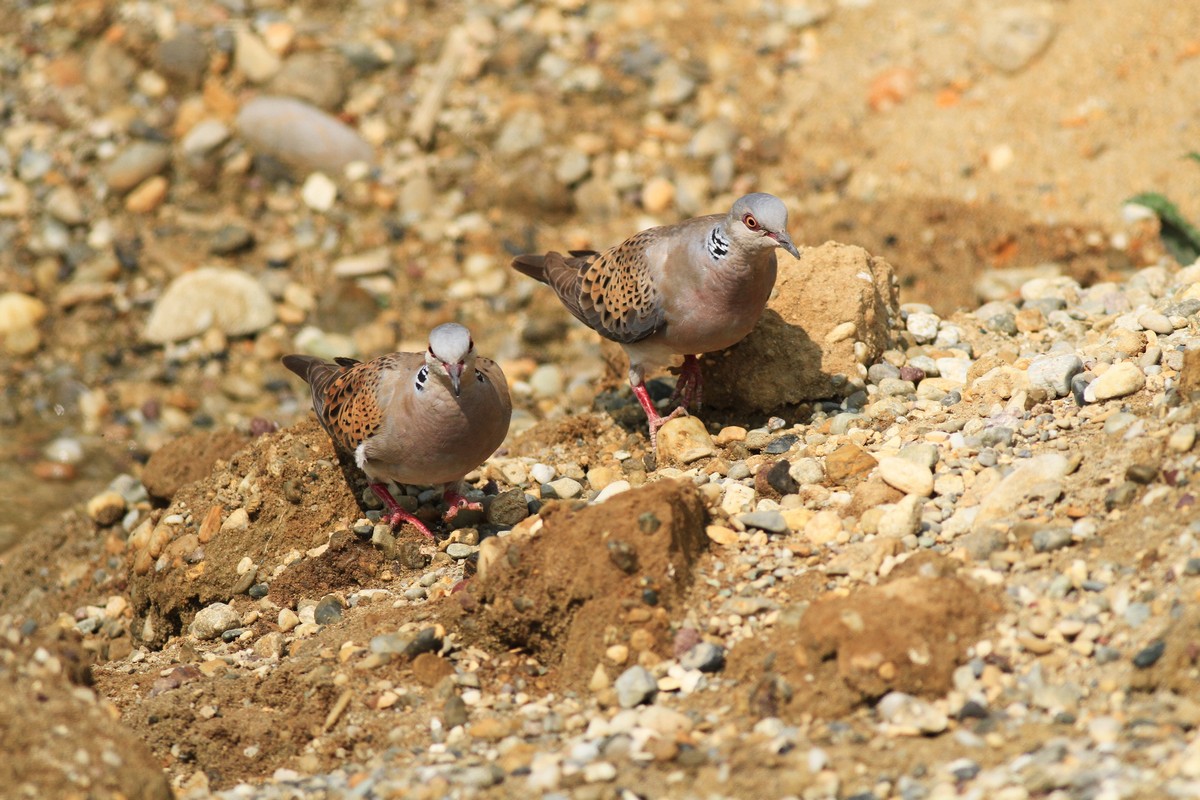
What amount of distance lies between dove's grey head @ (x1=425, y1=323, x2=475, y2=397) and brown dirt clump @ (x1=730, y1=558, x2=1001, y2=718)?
1.96 meters

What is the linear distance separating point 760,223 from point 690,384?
53.7 inches

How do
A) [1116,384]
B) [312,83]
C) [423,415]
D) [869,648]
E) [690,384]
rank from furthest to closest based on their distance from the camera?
[312,83]
[690,384]
[423,415]
[1116,384]
[869,648]

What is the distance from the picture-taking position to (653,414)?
287 inches

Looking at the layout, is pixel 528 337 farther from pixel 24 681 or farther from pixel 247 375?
pixel 24 681

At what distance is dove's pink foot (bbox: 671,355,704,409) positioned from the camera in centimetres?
741

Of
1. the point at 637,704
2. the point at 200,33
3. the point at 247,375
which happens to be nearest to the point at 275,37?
the point at 200,33

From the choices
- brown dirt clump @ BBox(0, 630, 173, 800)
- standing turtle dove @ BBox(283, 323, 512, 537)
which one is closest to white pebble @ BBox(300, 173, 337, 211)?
standing turtle dove @ BBox(283, 323, 512, 537)

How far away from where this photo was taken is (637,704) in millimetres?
4930

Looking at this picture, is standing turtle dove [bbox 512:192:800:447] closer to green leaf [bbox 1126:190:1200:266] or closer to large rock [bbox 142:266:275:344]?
green leaf [bbox 1126:190:1200:266]

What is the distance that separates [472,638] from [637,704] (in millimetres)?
936

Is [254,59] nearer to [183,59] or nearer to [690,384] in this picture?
[183,59]

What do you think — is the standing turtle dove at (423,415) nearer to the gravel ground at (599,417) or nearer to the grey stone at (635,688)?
the gravel ground at (599,417)

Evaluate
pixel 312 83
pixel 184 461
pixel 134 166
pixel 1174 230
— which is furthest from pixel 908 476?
pixel 134 166

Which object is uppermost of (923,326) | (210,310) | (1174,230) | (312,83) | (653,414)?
(1174,230)
